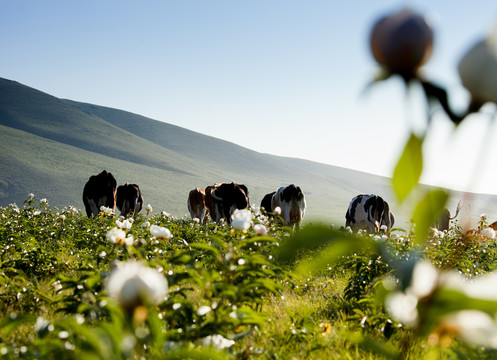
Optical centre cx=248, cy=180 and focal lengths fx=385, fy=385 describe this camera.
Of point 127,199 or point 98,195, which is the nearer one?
point 98,195

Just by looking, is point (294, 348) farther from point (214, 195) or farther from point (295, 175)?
point (295, 175)

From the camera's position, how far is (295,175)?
95.2 meters

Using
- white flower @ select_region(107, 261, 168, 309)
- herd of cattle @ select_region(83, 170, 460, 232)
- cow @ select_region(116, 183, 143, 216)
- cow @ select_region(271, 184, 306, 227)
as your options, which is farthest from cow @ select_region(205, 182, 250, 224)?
white flower @ select_region(107, 261, 168, 309)

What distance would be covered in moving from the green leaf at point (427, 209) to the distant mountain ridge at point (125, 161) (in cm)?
6

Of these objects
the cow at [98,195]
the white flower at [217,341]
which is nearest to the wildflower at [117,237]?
the white flower at [217,341]

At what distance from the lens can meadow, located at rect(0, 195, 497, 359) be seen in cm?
59

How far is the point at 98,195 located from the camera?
14.0 metres

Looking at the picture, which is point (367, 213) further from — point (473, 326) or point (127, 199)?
point (473, 326)

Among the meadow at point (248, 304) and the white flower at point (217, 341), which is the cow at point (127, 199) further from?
the white flower at point (217, 341)

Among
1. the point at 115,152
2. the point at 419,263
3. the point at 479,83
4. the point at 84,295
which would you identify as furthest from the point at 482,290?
the point at 115,152

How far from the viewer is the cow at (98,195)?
45.8 feet

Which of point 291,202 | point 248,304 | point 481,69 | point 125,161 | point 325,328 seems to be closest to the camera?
point 481,69

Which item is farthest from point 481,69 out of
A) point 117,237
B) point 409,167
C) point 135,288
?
point 117,237

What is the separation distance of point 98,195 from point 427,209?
47.8ft
